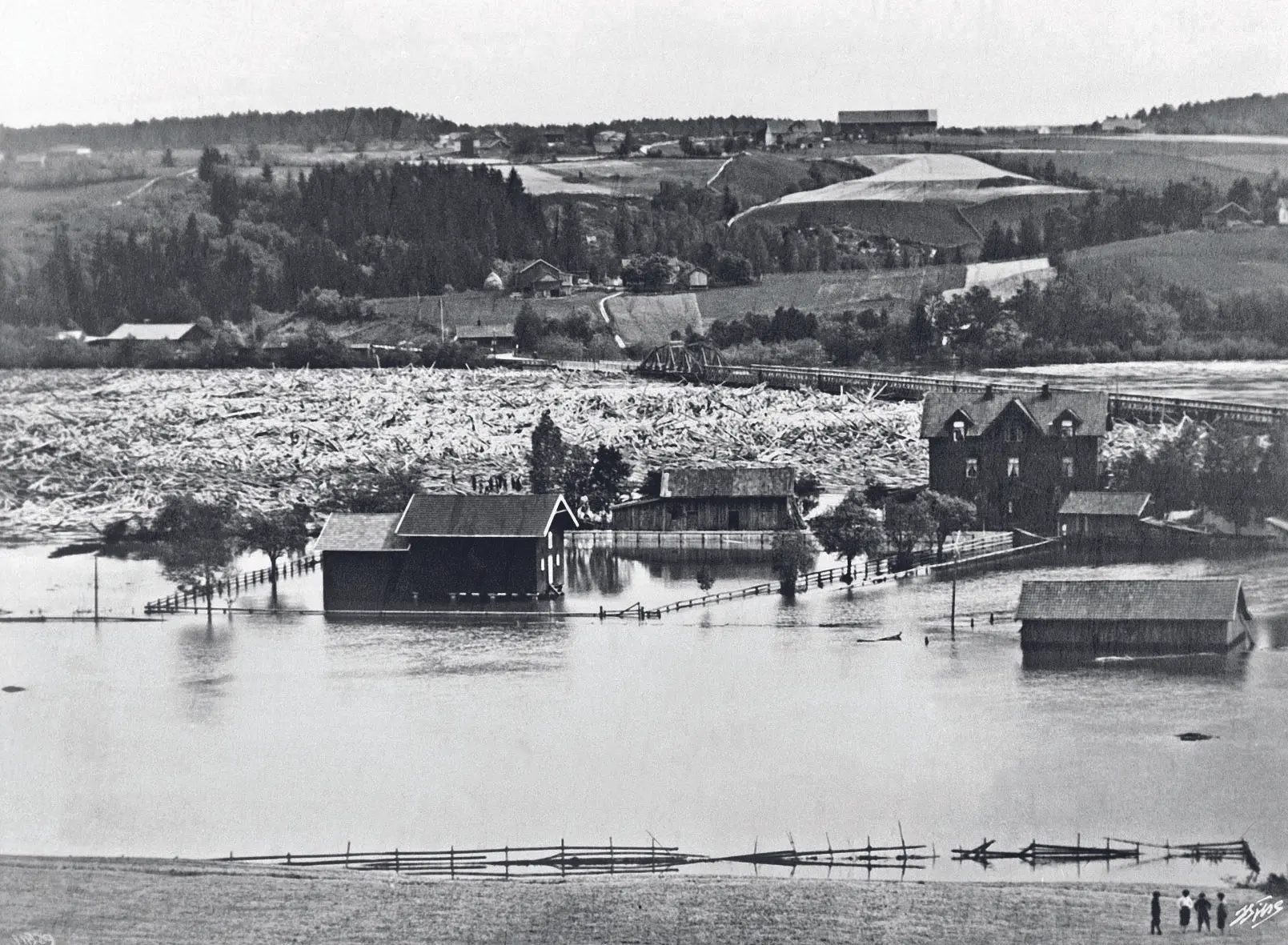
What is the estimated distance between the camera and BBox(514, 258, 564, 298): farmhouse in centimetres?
831

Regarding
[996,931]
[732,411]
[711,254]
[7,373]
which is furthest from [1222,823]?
[7,373]

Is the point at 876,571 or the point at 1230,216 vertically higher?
the point at 1230,216

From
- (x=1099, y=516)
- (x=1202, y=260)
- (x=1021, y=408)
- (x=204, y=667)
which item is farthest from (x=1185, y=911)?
(x=204, y=667)

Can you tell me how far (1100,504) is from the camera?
25.5ft

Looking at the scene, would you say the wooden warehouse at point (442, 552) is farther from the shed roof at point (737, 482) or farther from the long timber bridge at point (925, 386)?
the long timber bridge at point (925, 386)

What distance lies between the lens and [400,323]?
8406 mm

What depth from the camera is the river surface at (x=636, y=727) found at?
23.2 feet

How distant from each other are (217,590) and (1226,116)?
16.0 feet

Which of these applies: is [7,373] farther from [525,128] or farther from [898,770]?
[898,770]

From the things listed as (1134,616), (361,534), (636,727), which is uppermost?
(361,534)

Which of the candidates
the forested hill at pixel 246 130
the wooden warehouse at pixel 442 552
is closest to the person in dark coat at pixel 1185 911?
the wooden warehouse at pixel 442 552

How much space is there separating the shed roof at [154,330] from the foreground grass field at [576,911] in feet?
8.41

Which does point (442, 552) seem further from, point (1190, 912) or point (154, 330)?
point (1190, 912)

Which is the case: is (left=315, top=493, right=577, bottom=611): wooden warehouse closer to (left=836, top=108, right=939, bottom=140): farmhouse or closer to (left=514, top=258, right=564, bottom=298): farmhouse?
(left=514, top=258, right=564, bottom=298): farmhouse
